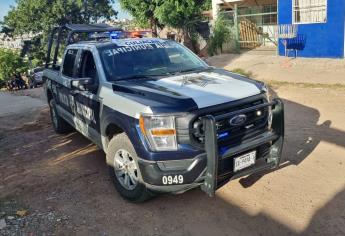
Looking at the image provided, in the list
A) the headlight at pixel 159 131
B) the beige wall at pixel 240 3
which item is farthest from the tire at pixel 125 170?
the beige wall at pixel 240 3

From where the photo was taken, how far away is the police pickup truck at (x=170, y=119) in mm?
3596

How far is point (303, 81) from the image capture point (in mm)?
10359

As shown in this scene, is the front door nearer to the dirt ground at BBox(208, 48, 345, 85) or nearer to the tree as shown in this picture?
the dirt ground at BBox(208, 48, 345, 85)

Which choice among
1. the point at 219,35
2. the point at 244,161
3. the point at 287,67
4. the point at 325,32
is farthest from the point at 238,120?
the point at 219,35

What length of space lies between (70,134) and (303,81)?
6.54m

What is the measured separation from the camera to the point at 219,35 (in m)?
17.7

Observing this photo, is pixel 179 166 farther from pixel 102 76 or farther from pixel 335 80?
pixel 335 80

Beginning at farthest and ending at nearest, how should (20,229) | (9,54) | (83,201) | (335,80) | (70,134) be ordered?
(9,54) → (335,80) → (70,134) → (83,201) → (20,229)

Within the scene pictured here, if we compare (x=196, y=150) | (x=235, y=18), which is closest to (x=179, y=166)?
(x=196, y=150)

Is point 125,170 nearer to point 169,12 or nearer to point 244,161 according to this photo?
point 244,161

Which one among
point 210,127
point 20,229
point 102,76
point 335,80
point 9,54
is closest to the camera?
point 210,127

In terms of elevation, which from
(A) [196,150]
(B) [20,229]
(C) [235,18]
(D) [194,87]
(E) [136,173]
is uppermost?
(C) [235,18]

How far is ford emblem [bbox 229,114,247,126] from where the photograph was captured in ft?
12.4

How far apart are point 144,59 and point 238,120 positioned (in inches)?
71.3
